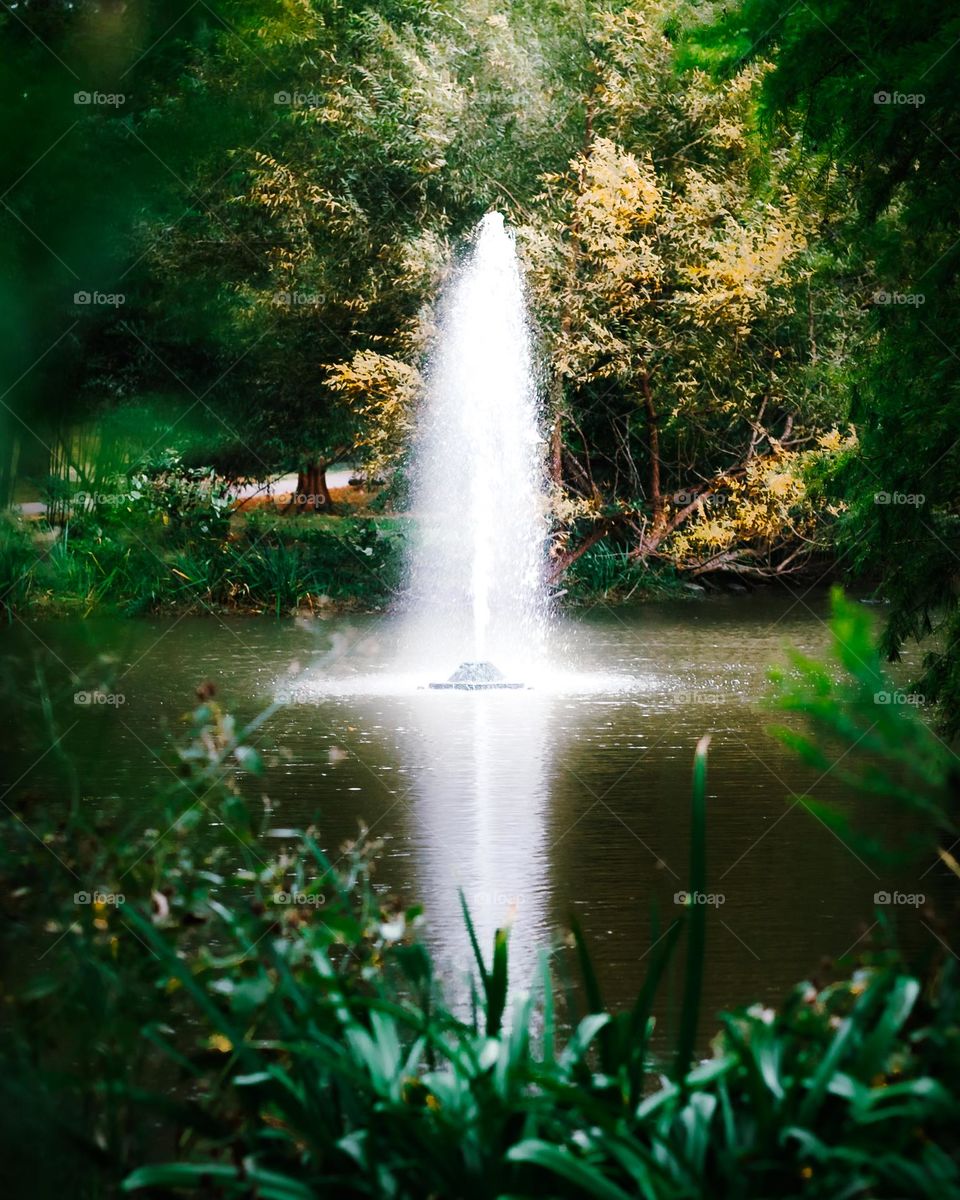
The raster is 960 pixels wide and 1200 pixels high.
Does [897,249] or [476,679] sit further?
[476,679]

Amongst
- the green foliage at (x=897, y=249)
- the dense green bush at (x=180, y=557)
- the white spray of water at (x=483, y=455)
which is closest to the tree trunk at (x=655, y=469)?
the white spray of water at (x=483, y=455)

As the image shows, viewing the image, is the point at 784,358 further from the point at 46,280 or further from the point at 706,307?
the point at 46,280

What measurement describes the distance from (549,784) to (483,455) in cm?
1145

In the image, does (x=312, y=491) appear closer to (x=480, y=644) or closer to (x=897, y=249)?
(x=480, y=644)

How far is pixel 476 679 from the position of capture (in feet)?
43.7

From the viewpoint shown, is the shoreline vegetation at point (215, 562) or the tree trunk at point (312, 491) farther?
the tree trunk at point (312, 491)

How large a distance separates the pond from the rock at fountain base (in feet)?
1.28

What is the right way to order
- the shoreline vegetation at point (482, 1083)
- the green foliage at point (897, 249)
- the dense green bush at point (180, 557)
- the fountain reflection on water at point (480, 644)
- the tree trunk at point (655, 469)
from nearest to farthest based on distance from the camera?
the shoreline vegetation at point (482, 1083) → the fountain reflection on water at point (480, 644) → the green foliage at point (897, 249) → the dense green bush at point (180, 557) → the tree trunk at point (655, 469)

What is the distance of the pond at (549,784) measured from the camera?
583cm

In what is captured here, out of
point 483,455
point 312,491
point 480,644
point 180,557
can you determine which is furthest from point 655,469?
point 312,491

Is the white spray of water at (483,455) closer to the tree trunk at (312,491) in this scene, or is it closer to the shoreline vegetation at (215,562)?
the shoreline vegetation at (215,562)

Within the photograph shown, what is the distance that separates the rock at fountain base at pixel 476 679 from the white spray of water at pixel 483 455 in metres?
5.94

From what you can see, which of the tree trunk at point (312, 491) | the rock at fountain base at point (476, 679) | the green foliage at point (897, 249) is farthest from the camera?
the tree trunk at point (312, 491)

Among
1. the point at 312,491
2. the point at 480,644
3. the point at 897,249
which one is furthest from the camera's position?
the point at 312,491
